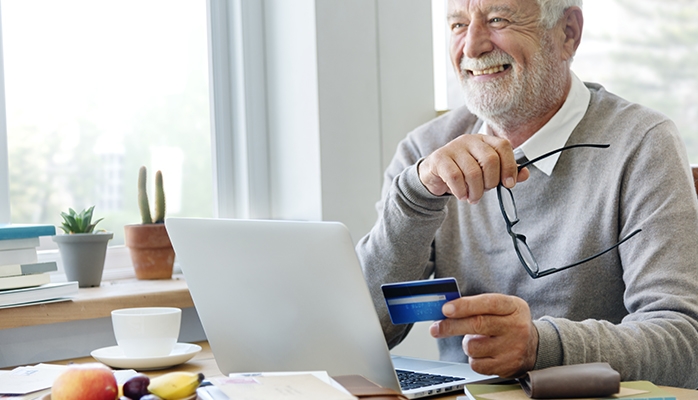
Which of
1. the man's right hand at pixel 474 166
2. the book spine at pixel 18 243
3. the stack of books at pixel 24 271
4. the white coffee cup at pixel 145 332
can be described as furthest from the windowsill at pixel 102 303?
the man's right hand at pixel 474 166

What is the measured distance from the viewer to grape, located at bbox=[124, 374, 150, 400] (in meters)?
0.76

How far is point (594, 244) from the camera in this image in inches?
54.9

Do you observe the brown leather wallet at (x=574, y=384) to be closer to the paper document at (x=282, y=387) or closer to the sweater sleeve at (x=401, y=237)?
the paper document at (x=282, y=387)

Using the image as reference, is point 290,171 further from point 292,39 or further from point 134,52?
point 134,52

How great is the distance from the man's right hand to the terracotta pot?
0.89 m

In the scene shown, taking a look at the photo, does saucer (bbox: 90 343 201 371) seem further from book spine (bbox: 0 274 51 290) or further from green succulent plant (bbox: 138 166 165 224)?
green succulent plant (bbox: 138 166 165 224)

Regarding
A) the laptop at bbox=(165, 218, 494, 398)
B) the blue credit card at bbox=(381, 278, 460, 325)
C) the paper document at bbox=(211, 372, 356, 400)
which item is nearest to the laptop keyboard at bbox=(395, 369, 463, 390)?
the laptop at bbox=(165, 218, 494, 398)

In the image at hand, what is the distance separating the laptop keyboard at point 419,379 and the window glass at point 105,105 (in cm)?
114

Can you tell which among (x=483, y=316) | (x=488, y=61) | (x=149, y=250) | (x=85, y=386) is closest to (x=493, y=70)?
(x=488, y=61)

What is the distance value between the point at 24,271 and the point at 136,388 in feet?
2.92

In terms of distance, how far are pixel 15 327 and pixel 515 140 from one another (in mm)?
1103

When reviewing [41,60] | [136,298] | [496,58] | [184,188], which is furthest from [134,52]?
[496,58]

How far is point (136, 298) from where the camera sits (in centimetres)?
166

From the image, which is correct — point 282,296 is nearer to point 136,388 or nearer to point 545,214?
point 136,388
